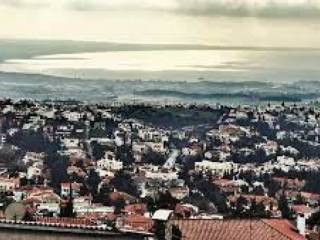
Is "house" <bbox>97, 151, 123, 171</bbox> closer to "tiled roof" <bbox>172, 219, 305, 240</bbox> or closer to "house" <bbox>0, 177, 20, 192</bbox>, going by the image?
"house" <bbox>0, 177, 20, 192</bbox>

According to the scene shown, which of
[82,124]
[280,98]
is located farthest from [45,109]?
[280,98]

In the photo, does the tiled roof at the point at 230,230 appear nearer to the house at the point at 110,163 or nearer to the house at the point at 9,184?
the house at the point at 9,184

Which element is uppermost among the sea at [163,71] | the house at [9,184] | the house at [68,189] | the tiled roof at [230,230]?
the sea at [163,71]

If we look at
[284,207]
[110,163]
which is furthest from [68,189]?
[284,207]

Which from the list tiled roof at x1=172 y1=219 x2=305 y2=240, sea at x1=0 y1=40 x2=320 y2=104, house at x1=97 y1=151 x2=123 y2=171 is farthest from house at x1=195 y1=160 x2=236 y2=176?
tiled roof at x1=172 y1=219 x2=305 y2=240

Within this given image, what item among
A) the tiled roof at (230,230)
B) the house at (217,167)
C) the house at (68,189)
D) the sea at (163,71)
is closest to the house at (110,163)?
the house at (68,189)

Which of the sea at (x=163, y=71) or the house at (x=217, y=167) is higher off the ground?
the sea at (x=163, y=71)

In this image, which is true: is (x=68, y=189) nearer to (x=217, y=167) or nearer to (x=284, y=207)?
(x=217, y=167)

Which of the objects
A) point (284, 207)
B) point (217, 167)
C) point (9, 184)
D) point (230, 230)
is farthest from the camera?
point (217, 167)

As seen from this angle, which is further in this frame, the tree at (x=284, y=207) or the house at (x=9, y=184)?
the house at (x=9, y=184)
